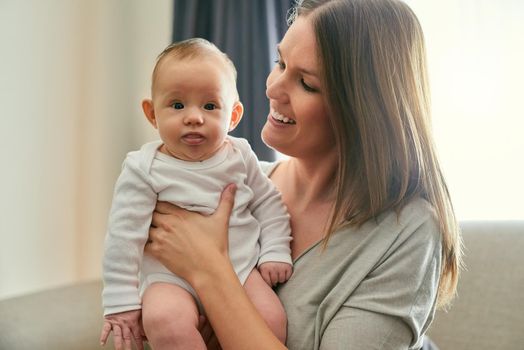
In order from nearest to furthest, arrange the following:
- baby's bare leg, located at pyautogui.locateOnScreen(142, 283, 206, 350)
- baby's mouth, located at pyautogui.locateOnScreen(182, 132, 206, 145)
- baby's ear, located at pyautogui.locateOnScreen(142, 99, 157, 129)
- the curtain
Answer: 1. baby's bare leg, located at pyautogui.locateOnScreen(142, 283, 206, 350)
2. baby's mouth, located at pyautogui.locateOnScreen(182, 132, 206, 145)
3. baby's ear, located at pyautogui.locateOnScreen(142, 99, 157, 129)
4. the curtain

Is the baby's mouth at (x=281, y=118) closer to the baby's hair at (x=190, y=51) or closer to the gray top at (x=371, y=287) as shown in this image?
the baby's hair at (x=190, y=51)

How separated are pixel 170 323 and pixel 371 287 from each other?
1.47 feet

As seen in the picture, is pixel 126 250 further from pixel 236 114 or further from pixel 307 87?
pixel 307 87

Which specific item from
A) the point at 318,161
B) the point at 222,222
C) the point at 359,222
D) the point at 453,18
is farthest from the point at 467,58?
the point at 222,222

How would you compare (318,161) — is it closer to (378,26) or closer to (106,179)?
(378,26)

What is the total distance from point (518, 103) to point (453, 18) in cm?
49

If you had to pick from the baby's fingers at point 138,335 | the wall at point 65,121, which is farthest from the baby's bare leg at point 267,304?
the wall at point 65,121

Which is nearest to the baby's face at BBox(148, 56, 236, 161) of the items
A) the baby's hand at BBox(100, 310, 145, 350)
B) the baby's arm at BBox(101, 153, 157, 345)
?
the baby's arm at BBox(101, 153, 157, 345)

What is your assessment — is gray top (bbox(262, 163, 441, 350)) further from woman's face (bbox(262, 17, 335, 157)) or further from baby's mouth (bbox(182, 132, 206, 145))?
baby's mouth (bbox(182, 132, 206, 145))

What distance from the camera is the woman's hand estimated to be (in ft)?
4.41

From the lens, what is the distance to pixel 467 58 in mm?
2680

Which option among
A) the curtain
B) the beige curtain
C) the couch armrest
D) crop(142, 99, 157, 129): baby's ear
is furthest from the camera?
the curtain

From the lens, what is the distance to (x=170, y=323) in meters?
1.24

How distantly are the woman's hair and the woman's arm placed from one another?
0.27 metres
